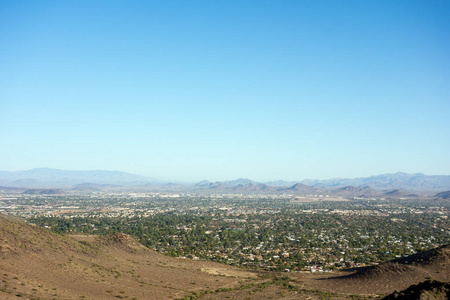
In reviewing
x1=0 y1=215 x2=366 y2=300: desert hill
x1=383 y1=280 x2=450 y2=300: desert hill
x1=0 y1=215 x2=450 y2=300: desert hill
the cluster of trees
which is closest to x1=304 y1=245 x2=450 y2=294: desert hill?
x1=0 y1=215 x2=450 y2=300: desert hill

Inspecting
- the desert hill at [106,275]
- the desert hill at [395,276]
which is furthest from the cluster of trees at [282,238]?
the desert hill at [395,276]

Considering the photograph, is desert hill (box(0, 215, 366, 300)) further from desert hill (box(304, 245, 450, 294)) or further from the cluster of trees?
the cluster of trees

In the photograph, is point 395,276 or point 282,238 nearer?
point 395,276

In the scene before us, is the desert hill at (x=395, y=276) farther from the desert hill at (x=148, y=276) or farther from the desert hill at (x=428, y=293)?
the desert hill at (x=428, y=293)

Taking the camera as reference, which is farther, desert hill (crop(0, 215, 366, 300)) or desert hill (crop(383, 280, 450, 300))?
desert hill (crop(0, 215, 366, 300))

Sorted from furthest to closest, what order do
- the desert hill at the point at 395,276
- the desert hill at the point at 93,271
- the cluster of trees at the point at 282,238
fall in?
1. the cluster of trees at the point at 282,238
2. the desert hill at the point at 395,276
3. the desert hill at the point at 93,271

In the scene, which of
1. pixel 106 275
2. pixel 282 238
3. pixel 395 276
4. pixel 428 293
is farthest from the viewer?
pixel 282 238

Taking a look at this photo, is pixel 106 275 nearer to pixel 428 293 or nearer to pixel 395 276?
pixel 428 293

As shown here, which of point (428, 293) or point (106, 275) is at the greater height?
point (428, 293)

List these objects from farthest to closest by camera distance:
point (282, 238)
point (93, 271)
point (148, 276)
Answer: point (282, 238) < point (148, 276) < point (93, 271)

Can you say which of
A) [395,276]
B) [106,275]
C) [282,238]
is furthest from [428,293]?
[282,238]

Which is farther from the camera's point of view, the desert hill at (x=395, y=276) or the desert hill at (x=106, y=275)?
the desert hill at (x=395, y=276)

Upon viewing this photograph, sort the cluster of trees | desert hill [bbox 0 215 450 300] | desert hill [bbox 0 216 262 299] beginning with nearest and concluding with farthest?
desert hill [bbox 0 216 262 299]
desert hill [bbox 0 215 450 300]
the cluster of trees

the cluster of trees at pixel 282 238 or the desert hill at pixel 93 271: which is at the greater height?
the desert hill at pixel 93 271
